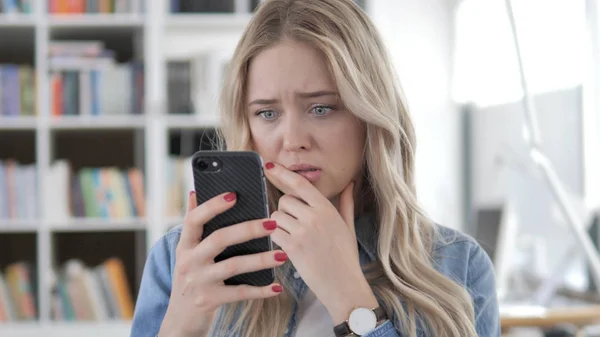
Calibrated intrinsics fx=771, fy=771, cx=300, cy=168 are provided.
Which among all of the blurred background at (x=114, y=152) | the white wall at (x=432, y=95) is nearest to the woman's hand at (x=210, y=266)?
the blurred background at (x=114, y=152)

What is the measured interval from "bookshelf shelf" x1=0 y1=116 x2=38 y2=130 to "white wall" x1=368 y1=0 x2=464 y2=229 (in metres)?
2.46

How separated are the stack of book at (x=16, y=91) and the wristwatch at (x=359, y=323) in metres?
2.45

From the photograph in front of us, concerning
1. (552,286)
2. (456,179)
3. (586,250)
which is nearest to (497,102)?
(456,179)

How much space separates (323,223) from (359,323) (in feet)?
0.48

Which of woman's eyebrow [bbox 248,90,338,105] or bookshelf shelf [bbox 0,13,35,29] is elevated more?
bookshelf shelf [bbox 0,13,35,29]

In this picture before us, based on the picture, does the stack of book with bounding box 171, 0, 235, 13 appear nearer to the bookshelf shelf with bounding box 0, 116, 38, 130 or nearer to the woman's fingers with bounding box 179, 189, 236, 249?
the bookshelf shelf with bounding box 0, 116, 38, 130

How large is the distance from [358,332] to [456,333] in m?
0.17

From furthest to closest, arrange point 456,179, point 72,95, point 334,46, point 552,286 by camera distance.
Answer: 1. point 456,179
2. point 72,95
3. point 552,286
4. point 334,46

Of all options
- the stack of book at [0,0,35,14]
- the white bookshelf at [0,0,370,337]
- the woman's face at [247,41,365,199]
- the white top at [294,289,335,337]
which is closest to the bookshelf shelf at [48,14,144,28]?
the white bookshelf at [0,0,370,337]

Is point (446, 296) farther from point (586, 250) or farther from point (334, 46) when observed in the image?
point (586, 250)

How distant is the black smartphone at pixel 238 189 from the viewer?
3.48ft

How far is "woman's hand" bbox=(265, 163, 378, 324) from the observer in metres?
1.08

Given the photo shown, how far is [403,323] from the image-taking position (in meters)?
1.14

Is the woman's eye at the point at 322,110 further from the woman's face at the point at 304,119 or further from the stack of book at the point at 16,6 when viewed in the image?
the stack of book at the point at 16,6
